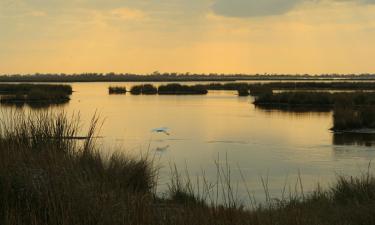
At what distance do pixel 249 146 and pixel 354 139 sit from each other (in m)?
4.39

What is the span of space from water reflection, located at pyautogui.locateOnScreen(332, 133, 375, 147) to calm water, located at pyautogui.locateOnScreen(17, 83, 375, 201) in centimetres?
3

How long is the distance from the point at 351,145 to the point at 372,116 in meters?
6.76

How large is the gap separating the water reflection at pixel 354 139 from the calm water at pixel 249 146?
1.3 inches

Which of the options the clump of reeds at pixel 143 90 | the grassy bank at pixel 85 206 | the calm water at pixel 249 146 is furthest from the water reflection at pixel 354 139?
the clump of reeds at pixel 143 90

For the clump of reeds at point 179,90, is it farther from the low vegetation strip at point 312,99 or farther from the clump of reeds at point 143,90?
the low vegetation strip at point 312,99

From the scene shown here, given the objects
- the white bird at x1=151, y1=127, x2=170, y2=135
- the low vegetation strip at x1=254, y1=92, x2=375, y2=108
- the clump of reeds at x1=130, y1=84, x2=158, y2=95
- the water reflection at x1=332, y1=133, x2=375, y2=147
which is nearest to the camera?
the water reflection at x1=332, y1=133, x2=375, y2=147

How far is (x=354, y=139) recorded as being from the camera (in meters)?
18.9

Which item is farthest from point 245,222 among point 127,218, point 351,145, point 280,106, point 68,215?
point 280,106

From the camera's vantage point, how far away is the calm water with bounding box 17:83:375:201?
1184 cm

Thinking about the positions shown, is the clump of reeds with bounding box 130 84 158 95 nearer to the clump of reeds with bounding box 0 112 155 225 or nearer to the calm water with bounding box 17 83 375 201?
the calm water with bounding box 17 83 375 201

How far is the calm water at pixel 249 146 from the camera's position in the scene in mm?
11836

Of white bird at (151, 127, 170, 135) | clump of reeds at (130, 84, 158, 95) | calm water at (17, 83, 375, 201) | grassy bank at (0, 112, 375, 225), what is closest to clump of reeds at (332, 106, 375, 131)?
calm water at (17, 83, 375, 201)

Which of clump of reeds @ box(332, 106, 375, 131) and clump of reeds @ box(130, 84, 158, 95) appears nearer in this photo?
clump of reeds @ box(332, 106, 375, 131)

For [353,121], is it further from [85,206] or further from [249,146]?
[85,206]
